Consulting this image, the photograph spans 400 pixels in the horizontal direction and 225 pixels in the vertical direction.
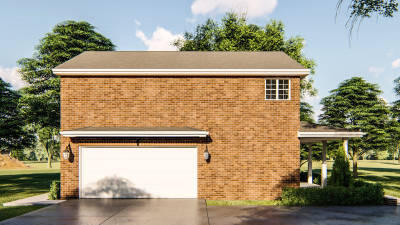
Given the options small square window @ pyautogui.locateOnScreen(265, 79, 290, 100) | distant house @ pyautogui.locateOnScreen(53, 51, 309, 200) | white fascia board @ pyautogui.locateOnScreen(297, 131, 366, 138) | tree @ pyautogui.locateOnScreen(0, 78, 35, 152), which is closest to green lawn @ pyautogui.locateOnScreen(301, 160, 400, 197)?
white fascia board @ pyautogui.locateOnScreen(297, 131, 366, 138)

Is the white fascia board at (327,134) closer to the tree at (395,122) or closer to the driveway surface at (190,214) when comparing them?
the driveway surface at (190,214)

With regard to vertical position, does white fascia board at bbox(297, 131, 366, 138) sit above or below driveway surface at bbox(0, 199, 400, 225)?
above

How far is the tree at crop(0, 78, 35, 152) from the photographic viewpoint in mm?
23575

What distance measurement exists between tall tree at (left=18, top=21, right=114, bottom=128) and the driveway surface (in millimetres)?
16817

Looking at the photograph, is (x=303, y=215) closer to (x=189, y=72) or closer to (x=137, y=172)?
(x=137, y=172)

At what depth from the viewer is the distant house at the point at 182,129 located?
41.1 ft

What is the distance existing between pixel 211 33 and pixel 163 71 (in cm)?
2121

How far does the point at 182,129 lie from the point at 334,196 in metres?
7.54

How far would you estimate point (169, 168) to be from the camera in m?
12.6

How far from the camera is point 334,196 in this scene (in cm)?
1147

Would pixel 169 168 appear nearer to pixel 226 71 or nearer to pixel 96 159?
pixel 96 159

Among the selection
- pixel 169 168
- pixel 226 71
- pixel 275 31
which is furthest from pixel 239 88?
pixel 275 31

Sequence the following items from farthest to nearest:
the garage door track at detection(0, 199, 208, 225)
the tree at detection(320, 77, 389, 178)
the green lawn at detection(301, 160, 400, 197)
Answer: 1. the tree at detection(320, 77, 389, 178)
2. the green lawn at detection(301, 160, 400, 197)
3. the garage door track at detection(0, 199, 208, 225)

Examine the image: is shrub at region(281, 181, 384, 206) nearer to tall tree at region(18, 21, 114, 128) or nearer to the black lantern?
the black lantern
